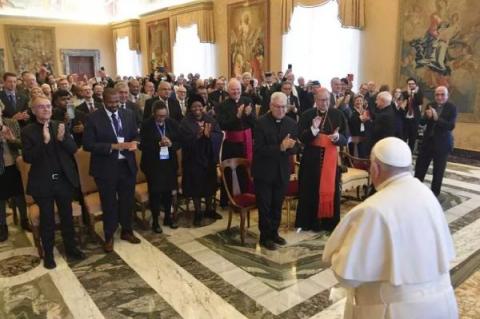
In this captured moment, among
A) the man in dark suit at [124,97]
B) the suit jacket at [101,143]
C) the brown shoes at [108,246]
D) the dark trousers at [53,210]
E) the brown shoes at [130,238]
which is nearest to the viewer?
the dark trousers at [53,210]

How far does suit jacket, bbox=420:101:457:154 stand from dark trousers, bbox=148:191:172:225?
13.3 ft

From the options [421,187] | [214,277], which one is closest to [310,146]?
[214,277]

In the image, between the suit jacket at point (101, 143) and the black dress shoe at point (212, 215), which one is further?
the black dress shoe at point (212, 215)

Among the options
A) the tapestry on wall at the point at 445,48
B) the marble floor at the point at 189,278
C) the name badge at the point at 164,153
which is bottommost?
the marble floor at the point at 189,278

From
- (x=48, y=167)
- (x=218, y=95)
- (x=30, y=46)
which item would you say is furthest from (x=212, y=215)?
(x=30, y=46)

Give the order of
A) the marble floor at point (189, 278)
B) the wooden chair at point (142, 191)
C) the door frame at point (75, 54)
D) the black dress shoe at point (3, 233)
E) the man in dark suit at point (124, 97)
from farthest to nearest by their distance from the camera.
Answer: the door frame at point (75, 54) < the man in dark suit at point (124, 97) < the wooden chair at point (142, 191) < the black dress shoe at point (3, 233) < the marble floor at point (189, 278)

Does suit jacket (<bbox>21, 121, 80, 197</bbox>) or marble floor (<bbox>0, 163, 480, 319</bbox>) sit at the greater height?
suit jacket (<bbox>21, 121, 80, 197</bbox>)

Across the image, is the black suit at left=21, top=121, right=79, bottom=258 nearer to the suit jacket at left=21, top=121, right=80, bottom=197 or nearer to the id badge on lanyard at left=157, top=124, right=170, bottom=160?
the suit jacket at left=21, top=121, right=80, bottom=197

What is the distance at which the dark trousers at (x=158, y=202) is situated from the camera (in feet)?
16.9

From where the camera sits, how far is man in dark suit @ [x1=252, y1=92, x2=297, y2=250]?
4477 mm

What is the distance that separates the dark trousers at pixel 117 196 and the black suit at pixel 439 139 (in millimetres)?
4493

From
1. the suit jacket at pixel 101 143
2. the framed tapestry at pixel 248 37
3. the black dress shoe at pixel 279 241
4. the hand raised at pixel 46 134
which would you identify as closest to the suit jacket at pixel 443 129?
the black dress shoe at pixel 279 241

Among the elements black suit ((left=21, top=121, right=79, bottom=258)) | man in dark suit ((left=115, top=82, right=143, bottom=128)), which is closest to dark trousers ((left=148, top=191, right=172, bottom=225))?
black suit ((left=21, top=121, right=79, bottom=258))

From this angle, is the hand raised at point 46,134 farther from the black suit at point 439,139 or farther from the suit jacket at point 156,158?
the black suit at point 439,139
